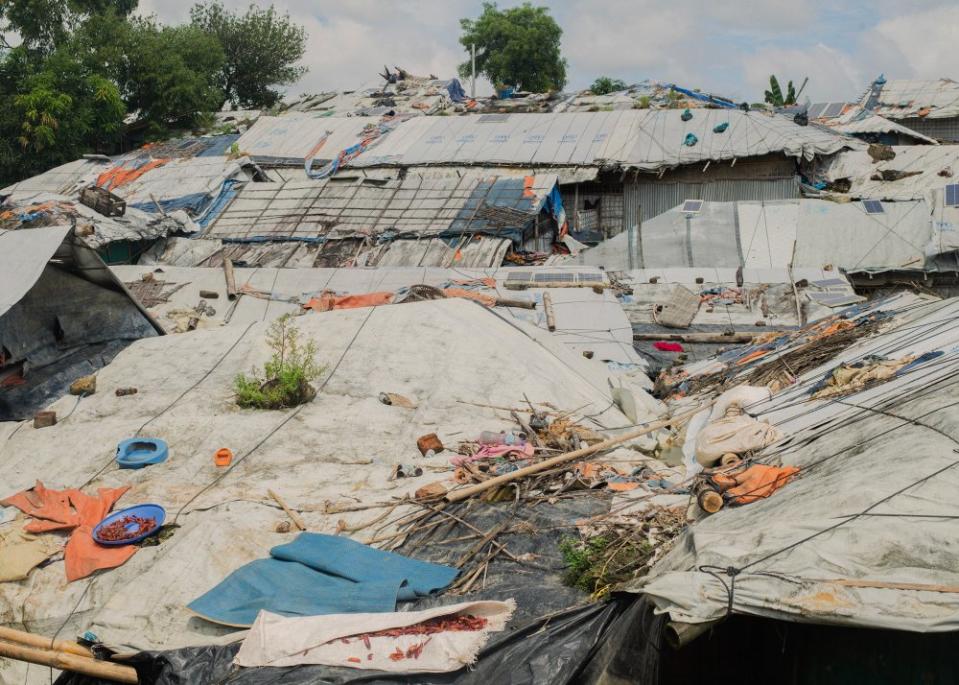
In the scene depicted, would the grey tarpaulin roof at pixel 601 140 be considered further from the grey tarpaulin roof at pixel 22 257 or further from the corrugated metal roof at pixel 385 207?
the grey tarpaulin roof at pixel 22 257

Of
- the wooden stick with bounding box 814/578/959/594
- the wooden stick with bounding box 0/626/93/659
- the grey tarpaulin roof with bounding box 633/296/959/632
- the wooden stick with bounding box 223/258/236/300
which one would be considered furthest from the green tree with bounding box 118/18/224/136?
the wooden stick with bounding box 814/578/959/594

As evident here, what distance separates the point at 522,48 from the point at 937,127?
17811 millimetres

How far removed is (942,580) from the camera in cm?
433

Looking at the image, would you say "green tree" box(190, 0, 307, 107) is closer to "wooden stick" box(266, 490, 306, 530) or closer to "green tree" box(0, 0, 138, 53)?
"green tree" box(0, 0, 138, 53)

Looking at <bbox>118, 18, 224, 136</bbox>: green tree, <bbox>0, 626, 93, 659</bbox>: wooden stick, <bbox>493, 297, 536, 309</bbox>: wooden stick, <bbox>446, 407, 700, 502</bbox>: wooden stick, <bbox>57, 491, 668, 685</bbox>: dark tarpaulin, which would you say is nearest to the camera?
<bbox>57, 491, 668, 685</bbox>: dark tarpaulin

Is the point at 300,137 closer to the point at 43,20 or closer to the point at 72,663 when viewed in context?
the point at 43,20

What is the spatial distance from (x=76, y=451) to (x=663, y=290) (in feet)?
37.3

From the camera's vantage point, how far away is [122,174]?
26.5 meters

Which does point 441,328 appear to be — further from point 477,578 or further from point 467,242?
point 467,242

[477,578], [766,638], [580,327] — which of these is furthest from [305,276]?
[766,638]

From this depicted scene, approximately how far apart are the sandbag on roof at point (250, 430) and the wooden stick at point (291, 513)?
2.8 inches

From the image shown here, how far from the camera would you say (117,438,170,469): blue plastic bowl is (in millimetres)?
9172

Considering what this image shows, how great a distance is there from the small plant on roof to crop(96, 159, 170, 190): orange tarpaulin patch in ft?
58.4

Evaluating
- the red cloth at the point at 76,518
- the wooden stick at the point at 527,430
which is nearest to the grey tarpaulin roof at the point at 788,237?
the wooden stick at the point at 527,430
